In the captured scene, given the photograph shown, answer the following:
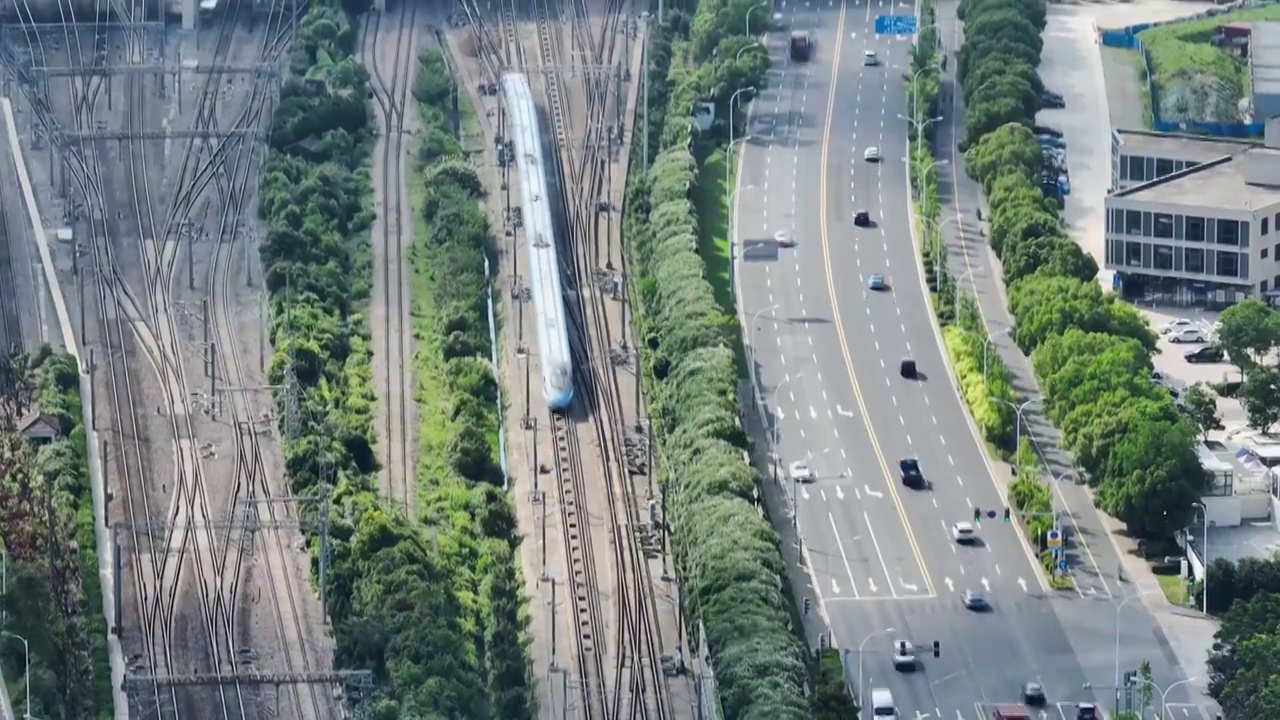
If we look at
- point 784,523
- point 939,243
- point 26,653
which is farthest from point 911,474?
point 26,653

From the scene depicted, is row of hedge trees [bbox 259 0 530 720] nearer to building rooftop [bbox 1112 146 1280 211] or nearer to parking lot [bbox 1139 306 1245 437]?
parking lot [bbox 1139 306 1245 437]

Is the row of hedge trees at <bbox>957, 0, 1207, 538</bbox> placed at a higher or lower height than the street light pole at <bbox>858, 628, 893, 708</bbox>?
higher

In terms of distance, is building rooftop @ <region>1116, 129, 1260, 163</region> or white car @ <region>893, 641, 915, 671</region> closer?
white car @ <region>893, 641, 915, 671</region>

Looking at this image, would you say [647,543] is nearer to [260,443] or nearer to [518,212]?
[260,443]

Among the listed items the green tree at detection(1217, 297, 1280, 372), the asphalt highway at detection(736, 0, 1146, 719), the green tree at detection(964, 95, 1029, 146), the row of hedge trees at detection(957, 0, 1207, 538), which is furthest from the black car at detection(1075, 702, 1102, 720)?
the green tree at detection(964, 95, 1029, 146)

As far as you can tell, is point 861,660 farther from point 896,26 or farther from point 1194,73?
point 896,26

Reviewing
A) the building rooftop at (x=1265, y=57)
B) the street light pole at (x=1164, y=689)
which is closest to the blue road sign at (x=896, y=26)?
the building rooftop at (x=1265, y=57)
